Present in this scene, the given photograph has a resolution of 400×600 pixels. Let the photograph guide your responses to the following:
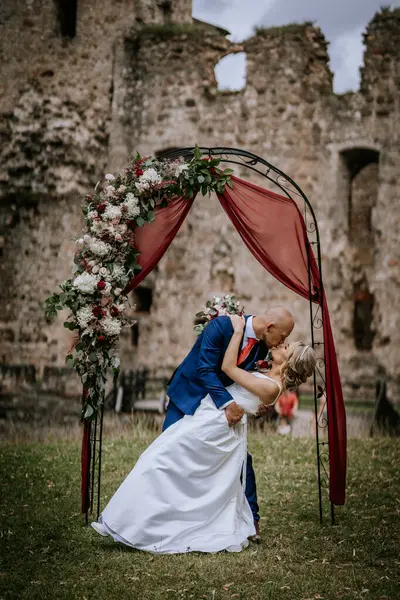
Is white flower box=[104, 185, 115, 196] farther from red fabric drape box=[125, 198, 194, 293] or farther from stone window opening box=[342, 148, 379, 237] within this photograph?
stone window opening box=[342, 148, 379, 237]

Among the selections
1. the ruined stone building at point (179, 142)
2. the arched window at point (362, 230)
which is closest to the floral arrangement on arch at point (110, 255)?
the ruined stone building at point (179, 142)

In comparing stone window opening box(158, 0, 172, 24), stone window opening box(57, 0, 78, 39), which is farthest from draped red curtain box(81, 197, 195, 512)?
stone window opening box(158, 0, 172, 24)

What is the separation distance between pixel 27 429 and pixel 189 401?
7.71 meters

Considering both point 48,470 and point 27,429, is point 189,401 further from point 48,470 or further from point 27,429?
point 27,429

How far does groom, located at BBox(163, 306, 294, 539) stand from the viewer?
6.32 metres

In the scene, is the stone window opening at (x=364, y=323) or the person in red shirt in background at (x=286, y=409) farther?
the stone window opening at (x=364, y=323)

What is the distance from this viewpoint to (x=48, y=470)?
9664 millimetres

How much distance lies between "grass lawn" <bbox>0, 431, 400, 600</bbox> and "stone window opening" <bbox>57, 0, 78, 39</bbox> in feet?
40.3

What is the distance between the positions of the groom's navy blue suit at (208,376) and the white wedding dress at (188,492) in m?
0.11

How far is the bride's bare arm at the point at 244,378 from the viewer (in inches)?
249

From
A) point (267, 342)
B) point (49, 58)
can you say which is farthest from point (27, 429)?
point (49, 58)

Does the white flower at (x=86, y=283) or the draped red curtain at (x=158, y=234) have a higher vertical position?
the draped red curtain at (x=158, y=234)

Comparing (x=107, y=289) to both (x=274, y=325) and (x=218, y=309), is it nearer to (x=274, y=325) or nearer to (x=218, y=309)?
(x=218, y=309)

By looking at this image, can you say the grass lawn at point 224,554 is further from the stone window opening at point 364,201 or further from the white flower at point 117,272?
the stone window opening at point 364,201
